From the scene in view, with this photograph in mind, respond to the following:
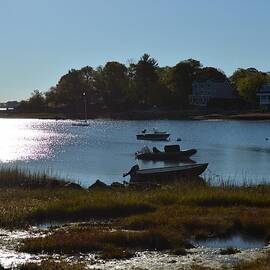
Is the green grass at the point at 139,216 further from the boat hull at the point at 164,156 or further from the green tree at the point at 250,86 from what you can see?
the green tree at the point at 250,86

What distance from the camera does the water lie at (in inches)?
598

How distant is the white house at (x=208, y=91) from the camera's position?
608ft

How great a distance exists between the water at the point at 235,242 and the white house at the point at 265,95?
160061 millimetres

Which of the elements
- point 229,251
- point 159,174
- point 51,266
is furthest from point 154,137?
point 51,266

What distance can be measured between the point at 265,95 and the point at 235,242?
529ft

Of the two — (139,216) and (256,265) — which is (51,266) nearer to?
(256,265)

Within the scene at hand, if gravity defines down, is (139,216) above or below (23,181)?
above

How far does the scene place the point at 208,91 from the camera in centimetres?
18475

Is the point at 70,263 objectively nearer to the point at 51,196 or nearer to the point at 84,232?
the point at 84,232

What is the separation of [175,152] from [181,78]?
406ft

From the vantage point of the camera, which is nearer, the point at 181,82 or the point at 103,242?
the point at 103,242

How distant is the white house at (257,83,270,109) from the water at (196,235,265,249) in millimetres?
160061

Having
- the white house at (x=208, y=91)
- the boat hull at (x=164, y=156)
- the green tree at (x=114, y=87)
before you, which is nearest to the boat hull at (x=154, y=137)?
the boat hull at (x=164, y=156)

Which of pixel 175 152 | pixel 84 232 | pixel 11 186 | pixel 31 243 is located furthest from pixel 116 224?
pixel 175 152
